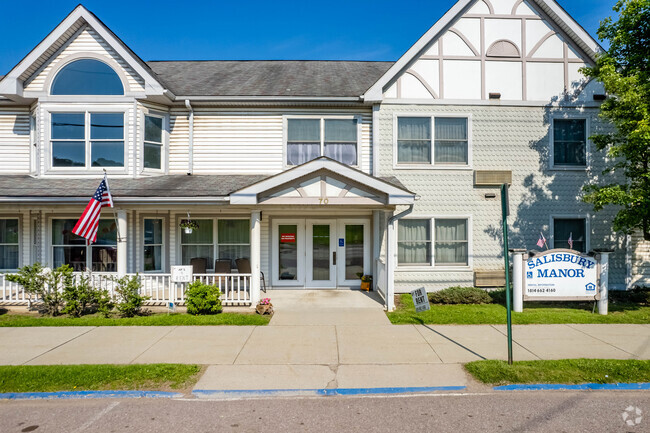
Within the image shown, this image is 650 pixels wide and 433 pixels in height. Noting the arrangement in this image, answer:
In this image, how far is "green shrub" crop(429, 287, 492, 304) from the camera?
A: 11.0m

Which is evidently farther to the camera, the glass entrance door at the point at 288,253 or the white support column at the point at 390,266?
the glass entrance door at the point at 288,253

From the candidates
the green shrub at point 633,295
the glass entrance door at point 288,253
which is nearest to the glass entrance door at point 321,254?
the glass entrance door at point 288,253

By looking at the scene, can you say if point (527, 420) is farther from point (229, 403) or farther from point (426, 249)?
point (426, 249)

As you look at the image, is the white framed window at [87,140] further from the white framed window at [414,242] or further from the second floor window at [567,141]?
the second floor window at [567,141]

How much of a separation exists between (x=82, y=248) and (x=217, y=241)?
4.11m

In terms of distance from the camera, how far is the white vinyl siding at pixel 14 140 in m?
12.5

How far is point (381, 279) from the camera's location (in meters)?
11.4

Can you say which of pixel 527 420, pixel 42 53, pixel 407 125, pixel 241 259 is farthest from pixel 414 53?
pixel 42 53

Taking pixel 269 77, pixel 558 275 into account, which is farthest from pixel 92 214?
pixel 558 275

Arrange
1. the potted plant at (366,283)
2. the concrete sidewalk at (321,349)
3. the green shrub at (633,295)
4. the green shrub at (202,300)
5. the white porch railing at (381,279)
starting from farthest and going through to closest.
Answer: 1. the potted plant at (366,283)
2. the green shrub at (633,295)
3. the white porch railing at (381,279)
4. the green shrub at (202,300)
5. the concrete sidewalk at (321,349)

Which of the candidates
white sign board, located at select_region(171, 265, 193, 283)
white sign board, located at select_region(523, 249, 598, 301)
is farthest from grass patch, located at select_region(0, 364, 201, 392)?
white sign board, located at select_region(523, 249, 598, 301)

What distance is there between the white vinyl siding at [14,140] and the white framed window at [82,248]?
103 inches

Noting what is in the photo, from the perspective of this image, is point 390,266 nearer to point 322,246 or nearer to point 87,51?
point 322,246

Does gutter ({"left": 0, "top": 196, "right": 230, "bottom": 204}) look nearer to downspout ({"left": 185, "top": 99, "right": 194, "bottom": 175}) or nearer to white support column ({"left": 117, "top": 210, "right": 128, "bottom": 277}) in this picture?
white support column ({"left": 117, "top": 210, "right": 128, "bottom": 277})
